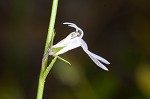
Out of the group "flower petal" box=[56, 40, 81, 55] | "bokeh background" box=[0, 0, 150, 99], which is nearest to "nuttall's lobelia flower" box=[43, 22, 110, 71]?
"flower petal" box=[56, 40, 81, 55]

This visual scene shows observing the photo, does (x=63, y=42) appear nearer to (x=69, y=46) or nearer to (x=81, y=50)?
(x=69, y=46)

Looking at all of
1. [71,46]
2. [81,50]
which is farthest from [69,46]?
[81,50]

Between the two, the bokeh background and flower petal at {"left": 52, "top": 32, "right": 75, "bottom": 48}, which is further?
the bokeh background

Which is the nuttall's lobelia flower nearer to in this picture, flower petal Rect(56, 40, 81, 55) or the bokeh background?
flower petal Rect(56, 40, 81, 55)

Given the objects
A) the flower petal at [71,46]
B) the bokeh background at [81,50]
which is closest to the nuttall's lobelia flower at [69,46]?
the flower petal at [71,46]

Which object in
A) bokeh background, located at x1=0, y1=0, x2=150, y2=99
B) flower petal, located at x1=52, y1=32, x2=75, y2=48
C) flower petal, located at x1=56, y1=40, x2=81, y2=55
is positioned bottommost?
bokeh background, located at x1=0, y1=0, x2=150, y2=99

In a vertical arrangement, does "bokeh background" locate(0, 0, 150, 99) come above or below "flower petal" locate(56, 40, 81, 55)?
below
